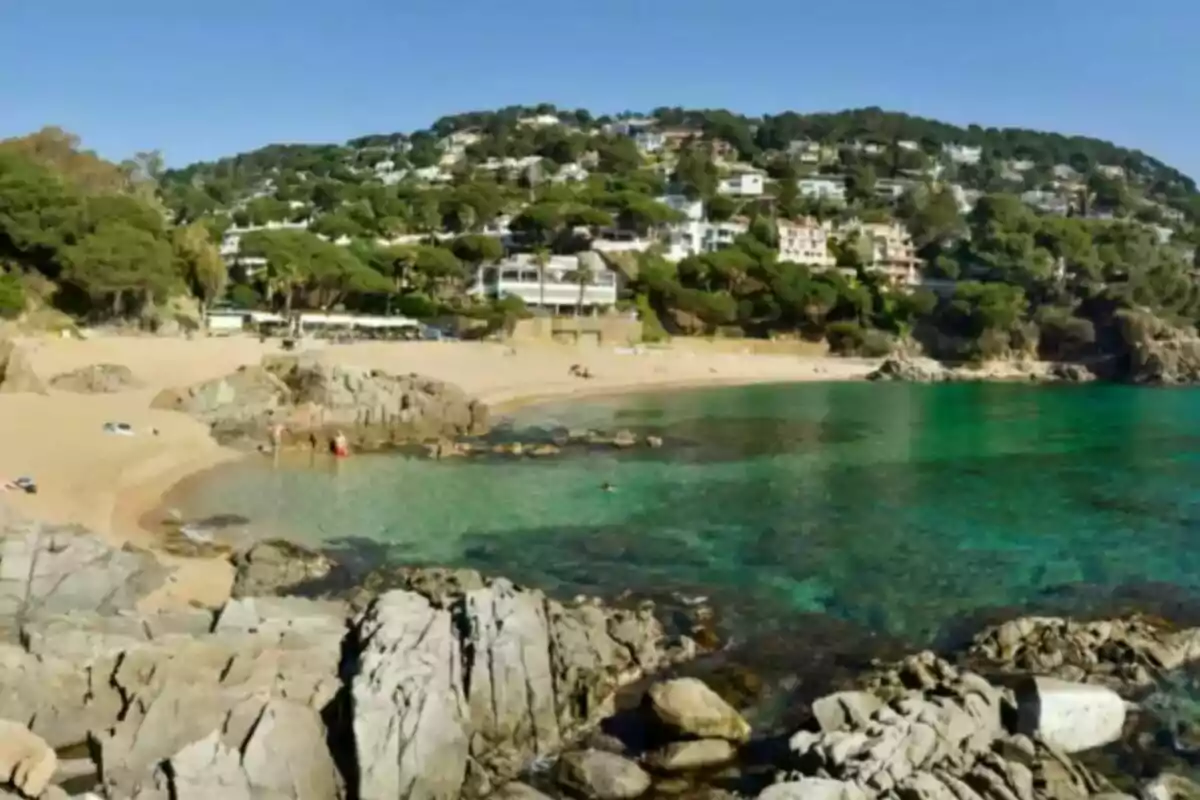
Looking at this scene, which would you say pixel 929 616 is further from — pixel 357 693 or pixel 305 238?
pixel 305 238

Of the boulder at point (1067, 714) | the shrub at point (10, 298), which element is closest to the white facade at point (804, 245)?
the shrub at point (10, 298)

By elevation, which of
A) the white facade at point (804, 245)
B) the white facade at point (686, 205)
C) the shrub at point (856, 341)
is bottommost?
the shrub at point (856, 341)

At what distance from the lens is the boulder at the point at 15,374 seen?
3406 cm

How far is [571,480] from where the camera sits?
3092 cm

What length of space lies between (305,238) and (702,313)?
31649 millimetres

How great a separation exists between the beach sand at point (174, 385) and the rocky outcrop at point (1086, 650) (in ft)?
40.3

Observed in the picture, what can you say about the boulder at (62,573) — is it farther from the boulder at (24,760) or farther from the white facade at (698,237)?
the white facade at (698,237)

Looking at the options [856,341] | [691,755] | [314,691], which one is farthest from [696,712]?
[856,341]

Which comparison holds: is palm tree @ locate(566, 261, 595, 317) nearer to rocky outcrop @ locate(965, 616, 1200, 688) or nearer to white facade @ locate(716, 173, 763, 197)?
white facade @ locate(716, 173, 763, 197)

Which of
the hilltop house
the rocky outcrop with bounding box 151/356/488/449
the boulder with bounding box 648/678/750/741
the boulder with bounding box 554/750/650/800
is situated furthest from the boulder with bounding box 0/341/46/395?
the hilltop house

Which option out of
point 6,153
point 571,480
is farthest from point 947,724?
point 6,153

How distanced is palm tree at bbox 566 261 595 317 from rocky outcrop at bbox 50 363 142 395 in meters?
47.2

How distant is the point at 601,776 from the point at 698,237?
Result: 105311mm

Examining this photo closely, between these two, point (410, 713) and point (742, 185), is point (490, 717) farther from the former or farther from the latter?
point (742, 185)
